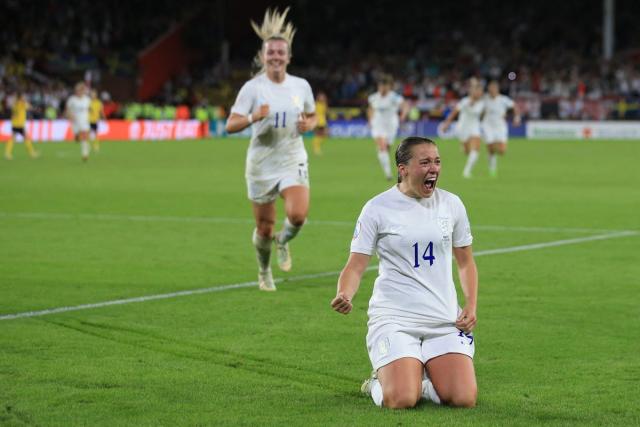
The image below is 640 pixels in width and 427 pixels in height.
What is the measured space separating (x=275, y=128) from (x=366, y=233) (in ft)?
15.5

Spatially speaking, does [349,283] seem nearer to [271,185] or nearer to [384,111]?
[271,185]

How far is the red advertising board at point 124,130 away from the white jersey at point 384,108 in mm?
22723

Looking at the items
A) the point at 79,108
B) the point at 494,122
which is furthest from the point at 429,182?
the point at 79,108

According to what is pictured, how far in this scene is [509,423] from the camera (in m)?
6.34

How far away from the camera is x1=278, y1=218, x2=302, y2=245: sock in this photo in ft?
39.2

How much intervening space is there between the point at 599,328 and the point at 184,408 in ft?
12.7

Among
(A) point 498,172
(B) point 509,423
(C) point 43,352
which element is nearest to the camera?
(B) point 509,423

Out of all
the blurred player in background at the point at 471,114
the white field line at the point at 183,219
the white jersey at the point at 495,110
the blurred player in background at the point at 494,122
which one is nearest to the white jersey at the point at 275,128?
the white field line at the point at 183,219

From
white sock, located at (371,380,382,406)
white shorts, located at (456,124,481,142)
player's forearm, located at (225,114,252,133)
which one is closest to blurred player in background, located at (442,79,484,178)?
white shorts, located at (456,124,481,142)

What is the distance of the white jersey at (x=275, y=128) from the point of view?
11.3 m

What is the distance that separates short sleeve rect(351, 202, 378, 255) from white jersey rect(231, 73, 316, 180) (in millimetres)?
4585

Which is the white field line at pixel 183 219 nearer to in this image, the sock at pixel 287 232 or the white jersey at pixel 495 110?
the sock at pixel 287 232

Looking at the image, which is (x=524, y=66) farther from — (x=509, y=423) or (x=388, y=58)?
(x=509, y=423)

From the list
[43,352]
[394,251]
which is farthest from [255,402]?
[43,352]
